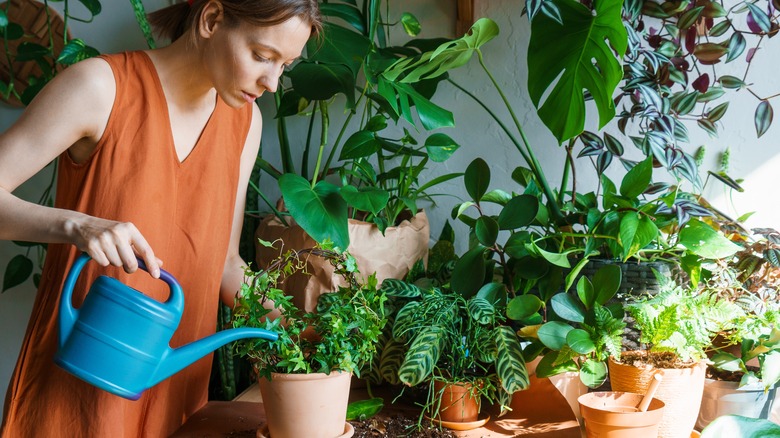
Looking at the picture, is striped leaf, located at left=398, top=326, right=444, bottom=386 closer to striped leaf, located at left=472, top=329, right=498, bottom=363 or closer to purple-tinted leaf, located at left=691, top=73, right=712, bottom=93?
striped leaf, located at left=472, top=329, right=498, bottom=363

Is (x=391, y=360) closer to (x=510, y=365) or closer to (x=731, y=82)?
(x=510, y=365)

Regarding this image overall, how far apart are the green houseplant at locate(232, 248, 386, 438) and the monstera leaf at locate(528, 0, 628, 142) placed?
516 millimetres

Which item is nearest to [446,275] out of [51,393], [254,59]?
[254,59]

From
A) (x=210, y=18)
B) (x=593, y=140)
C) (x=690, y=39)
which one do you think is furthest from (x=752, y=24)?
(x=210, y=18)

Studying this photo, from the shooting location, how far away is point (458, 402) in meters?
1.15

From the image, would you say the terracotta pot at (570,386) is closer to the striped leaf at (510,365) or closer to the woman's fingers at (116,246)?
the striped leaf at (510,365)

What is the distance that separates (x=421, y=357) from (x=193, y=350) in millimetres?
377

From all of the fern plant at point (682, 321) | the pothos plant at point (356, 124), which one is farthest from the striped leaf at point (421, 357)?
the fern plant at point (682, 321)

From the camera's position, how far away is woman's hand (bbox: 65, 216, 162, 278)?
846 mm

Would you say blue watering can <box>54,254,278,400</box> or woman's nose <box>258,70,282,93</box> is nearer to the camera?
blue watering can <box>54,254,278,400</box>

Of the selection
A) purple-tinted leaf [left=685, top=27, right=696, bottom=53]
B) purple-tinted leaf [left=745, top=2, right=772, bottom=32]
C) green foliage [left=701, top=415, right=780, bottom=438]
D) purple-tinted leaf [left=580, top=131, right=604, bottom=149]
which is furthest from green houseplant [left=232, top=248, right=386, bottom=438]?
purple-tinted leaf [left=745, top=2, right=772, bottom=32]

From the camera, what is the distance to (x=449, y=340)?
119 cm

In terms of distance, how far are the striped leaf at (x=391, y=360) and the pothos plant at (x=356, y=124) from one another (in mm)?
218

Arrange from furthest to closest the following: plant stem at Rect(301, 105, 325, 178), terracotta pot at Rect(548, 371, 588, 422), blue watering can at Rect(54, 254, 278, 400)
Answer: plant stem at Rect(301, 105, 325, 178) → terracotta pot at Rect(548, 371, 588, 422) → blue watering can at Rect(54, 254, 278, 400)
